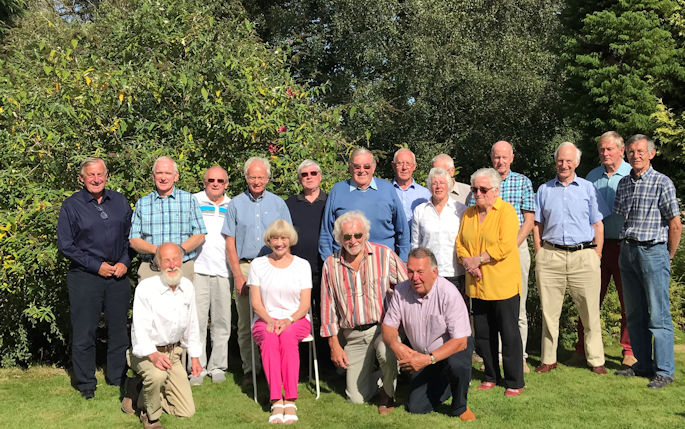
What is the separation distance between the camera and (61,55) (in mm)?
7043

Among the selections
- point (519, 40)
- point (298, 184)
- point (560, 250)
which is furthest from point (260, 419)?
point (519, 40)

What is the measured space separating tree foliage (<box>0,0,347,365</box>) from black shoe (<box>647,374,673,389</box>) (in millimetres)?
3592

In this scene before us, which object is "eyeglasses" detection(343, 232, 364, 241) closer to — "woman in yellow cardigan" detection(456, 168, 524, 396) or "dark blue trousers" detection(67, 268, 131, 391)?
"woman in yellow cardigan" detection(456, 168, 524, 396)

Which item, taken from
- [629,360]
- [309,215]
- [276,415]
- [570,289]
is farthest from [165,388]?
[629,360]

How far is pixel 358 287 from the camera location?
203 inches

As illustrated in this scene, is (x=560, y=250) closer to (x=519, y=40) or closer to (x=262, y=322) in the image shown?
(x=262, y=322)

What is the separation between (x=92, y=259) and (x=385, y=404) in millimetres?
2655

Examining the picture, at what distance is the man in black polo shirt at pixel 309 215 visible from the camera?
5.77 metres

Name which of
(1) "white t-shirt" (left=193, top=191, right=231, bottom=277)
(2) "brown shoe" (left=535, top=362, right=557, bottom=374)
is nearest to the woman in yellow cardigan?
(2) "brown shoe" (left=535, top=362, right=557, bottom=374)

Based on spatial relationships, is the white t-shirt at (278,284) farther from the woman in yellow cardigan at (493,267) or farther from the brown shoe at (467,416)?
the brown shoe at (467,416)

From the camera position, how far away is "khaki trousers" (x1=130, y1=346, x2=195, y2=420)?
15.4 feet

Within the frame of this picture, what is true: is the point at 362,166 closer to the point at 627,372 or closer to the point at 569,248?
the point at 569,248

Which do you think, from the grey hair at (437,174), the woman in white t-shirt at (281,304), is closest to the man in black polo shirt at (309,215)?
the woman in white t-shirt at (281,304)

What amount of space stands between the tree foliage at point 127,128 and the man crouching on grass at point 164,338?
1.54 meters
